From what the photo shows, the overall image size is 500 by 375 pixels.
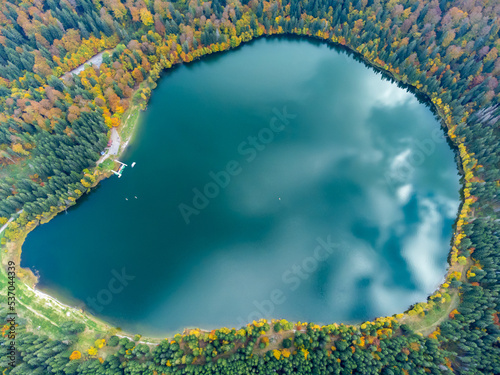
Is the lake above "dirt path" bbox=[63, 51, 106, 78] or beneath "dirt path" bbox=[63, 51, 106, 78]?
beneath

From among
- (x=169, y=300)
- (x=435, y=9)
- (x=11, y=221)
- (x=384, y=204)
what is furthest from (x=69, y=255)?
(x=435, y=9)

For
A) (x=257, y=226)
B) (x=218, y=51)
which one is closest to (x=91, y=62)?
(x=218, y=51)

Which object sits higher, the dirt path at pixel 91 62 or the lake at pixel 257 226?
the dirt path at pixel 91 62

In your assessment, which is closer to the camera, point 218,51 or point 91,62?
point 91,62

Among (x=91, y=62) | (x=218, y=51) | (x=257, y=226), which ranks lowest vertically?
(x=257, y=226)

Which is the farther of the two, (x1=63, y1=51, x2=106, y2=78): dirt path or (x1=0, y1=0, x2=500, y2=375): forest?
(x1=63, y1=51, x2=106, y2=78): dirt path

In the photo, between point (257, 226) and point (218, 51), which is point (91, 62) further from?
point (257, 226)

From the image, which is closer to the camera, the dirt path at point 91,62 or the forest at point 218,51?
the forest at point 218,51

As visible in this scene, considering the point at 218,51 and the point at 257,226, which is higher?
the point at 218,51

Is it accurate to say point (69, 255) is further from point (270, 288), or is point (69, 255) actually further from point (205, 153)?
point (270, 288)
